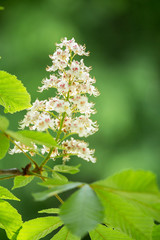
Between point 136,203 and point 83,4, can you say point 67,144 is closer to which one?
point 136,203

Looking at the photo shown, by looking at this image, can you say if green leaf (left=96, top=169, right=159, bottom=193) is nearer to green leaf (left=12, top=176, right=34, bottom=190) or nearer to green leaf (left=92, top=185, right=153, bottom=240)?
green leaf (left=92, top=185, right=153, bottom=240)

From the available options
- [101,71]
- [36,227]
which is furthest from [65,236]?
[101,71]

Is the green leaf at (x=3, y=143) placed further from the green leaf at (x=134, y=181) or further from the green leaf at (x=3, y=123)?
the green leaf at (x=134, y=181)

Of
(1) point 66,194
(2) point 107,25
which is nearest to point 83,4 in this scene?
(2) point 107,25

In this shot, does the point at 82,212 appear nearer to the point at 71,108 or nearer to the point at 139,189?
the point at 139,189

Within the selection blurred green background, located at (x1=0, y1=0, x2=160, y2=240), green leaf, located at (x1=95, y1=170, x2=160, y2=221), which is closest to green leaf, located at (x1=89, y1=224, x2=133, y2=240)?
green leaf, located at (x1=95, y1=170, x2=160, y2=221)
